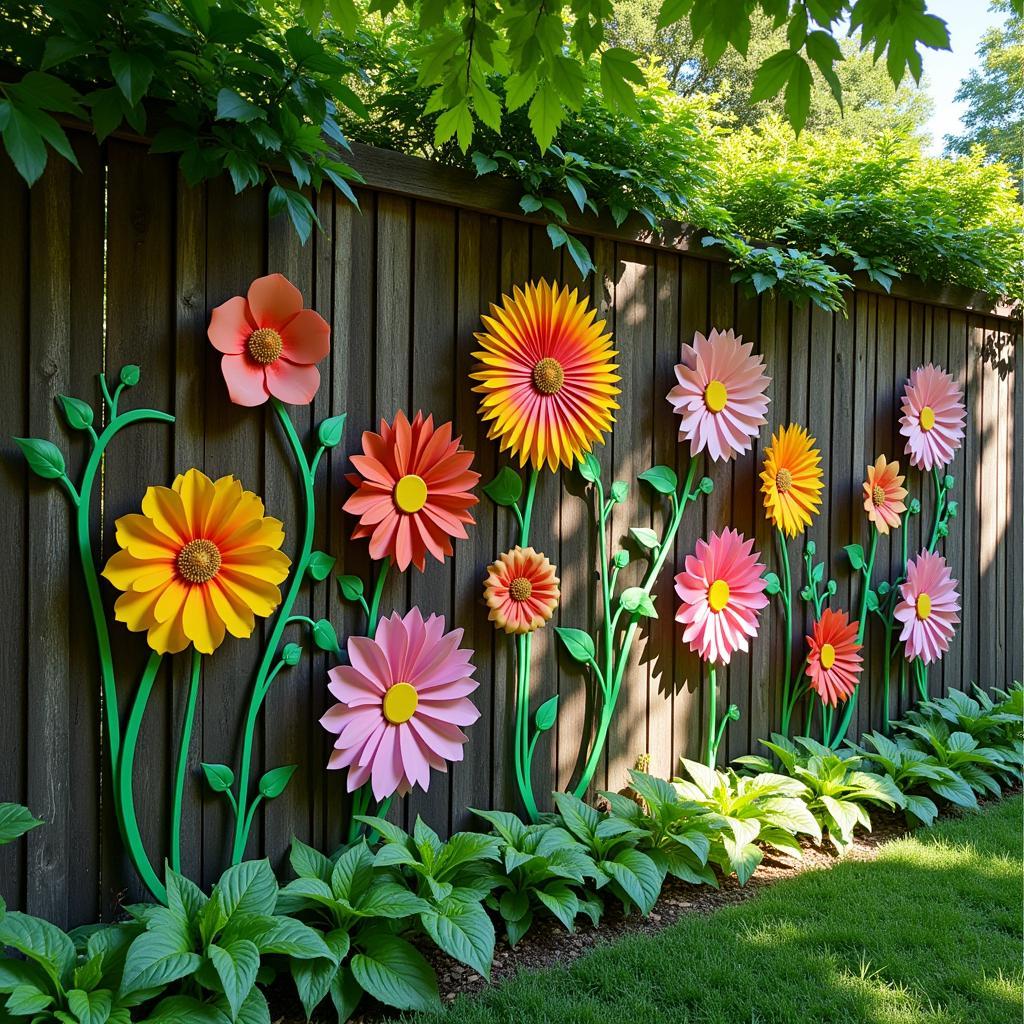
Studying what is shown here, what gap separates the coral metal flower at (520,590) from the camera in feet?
9.28

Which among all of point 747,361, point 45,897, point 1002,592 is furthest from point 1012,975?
point 1002,592

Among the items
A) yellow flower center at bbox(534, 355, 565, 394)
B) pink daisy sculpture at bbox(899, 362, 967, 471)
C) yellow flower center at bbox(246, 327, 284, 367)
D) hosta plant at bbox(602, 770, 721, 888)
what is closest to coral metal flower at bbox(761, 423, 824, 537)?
pink daisy sculpture at bbox(899, 362, 967, 471)

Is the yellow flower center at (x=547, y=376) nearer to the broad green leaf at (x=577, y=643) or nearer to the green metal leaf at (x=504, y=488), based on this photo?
the green metal leaf at (x=504, y=488)

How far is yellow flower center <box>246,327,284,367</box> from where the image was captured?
7.68ft

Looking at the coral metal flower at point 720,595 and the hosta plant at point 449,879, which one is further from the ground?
the coral metal flower at point 720,595

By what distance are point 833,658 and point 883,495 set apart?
34.4 inches

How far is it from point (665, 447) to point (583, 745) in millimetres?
1195

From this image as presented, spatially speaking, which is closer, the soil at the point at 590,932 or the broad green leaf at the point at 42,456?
the broad green leaf at the point at 42,456

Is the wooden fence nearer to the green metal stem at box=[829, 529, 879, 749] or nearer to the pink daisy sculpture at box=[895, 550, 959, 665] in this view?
the green metal stem at box=[829, 529, 879, 749]

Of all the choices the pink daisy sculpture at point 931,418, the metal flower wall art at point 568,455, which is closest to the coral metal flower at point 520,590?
the metal flower wall art at point 568,455

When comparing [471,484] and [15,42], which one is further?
[471,484]

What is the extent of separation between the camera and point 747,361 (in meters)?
3.51

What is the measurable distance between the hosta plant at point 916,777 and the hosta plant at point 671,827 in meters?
1.07

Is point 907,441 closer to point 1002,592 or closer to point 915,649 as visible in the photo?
point 915,649
